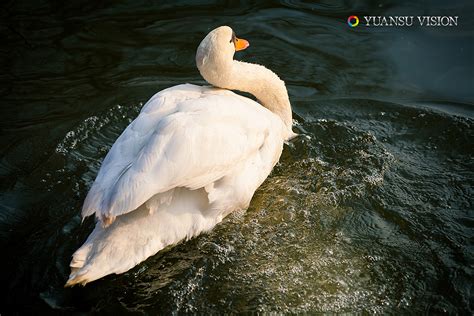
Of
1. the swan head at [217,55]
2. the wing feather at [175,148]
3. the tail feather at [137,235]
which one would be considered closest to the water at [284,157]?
the tail feather at [137,235]

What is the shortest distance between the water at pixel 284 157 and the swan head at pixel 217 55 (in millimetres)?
961

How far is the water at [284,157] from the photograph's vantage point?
4.15 m

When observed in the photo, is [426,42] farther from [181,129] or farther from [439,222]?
[181,129]

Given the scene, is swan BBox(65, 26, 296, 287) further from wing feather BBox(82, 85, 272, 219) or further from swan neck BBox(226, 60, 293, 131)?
swan neck BBox(226, 60, 293, 131)

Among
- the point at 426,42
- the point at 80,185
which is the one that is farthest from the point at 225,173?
the point at 426,42

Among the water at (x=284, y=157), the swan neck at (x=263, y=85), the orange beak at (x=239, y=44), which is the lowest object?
the water at (x=284, y=157)

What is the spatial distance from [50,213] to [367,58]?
3.76m

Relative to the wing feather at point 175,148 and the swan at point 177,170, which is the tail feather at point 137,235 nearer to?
the swan at point 177,170

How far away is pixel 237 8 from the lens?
7.97 meters

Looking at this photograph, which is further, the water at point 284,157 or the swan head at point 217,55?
the swan head at point 217,55

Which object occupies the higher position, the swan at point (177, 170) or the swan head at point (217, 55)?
the swan head at point (217, 55)

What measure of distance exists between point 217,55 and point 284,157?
121 cm

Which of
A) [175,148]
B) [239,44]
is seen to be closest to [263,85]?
[239,44]

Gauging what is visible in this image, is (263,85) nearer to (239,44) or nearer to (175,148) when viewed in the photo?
(239,44)
